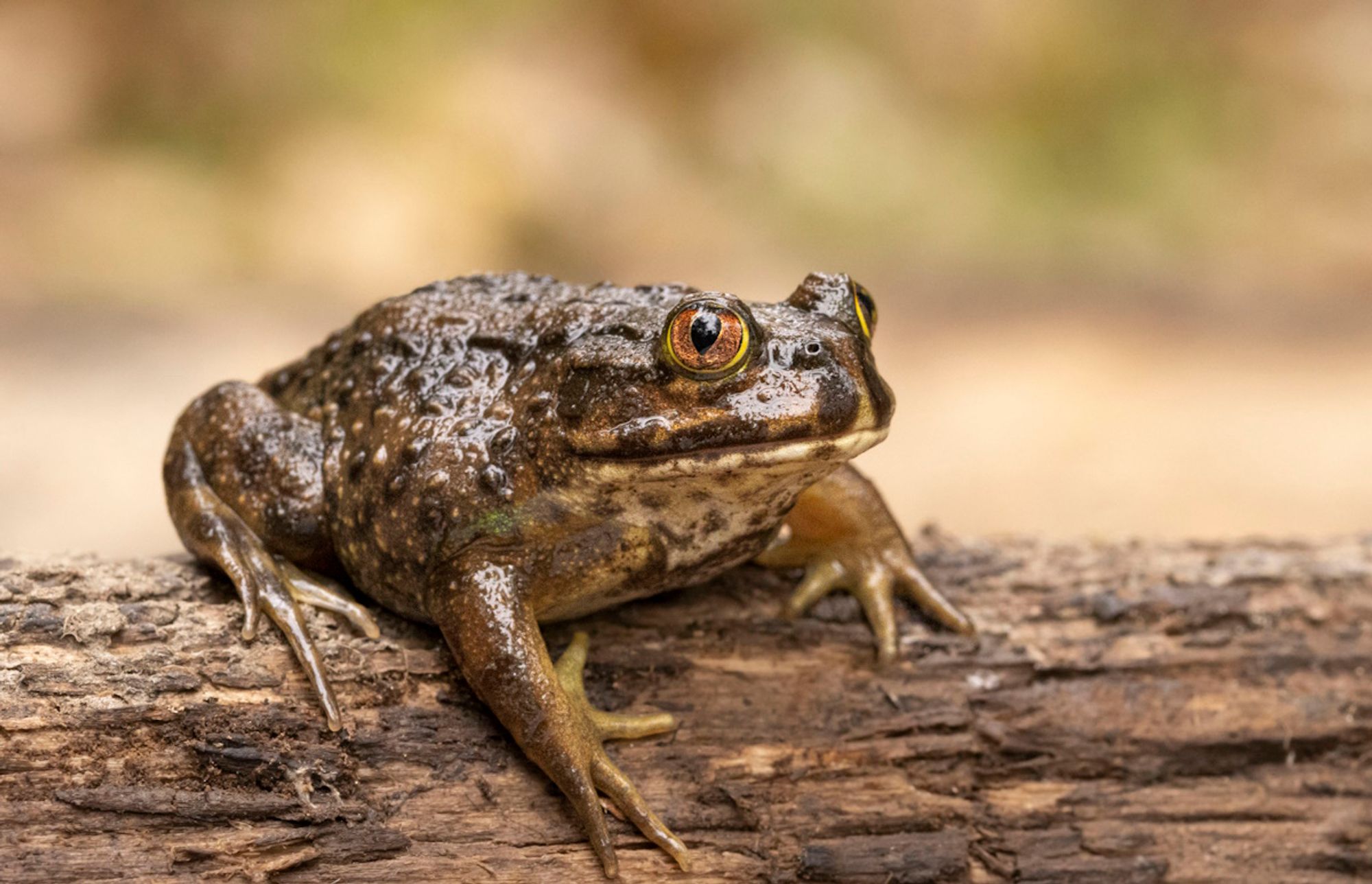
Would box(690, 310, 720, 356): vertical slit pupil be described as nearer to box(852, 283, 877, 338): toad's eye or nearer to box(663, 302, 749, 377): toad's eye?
box(663, 302, 749, 377): toad's eye

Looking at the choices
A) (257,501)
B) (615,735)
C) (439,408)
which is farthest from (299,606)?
(615,735)

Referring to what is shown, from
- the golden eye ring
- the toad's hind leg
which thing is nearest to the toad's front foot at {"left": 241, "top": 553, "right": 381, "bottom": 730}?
the toad's hind leg

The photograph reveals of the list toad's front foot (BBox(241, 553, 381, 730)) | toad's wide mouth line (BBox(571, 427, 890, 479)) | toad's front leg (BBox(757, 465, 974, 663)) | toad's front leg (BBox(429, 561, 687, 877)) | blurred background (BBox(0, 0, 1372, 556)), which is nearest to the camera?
toad's wide mouth line (BBox(571, 427, 890, 479))

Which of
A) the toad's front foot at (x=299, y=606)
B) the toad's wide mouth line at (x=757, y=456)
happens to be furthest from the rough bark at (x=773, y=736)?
the toad's wide mouth line at (x=757, y=456)

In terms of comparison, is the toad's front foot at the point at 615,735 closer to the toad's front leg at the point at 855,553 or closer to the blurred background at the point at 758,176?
the toad's front leg at the point at 855,553

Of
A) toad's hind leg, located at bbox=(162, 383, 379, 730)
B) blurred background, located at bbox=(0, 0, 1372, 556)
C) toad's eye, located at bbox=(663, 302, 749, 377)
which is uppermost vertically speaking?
blurred background, located at bbox=(0, 0, 1372, 556)

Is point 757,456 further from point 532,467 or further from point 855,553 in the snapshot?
point 855,553

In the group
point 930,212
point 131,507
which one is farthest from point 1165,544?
point 930,212
